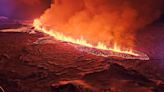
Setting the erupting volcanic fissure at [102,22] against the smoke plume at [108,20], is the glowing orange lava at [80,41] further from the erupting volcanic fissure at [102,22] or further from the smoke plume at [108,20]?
the smoke plume at [108,20]

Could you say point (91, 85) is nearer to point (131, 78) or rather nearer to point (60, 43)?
point (131, 78)

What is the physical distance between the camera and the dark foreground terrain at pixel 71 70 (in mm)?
6641

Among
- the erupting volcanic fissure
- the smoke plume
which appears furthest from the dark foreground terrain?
the smoke plume

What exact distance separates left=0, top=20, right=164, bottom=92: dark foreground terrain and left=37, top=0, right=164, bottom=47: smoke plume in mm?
1364

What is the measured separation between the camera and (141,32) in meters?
12.3

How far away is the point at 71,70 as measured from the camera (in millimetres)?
7676

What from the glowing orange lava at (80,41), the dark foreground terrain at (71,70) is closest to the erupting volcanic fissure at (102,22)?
the glowing orange lava at (80,41)

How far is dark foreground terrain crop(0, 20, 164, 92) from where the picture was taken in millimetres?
6641

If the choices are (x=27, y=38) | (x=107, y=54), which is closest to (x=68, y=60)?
(x=107, y=54)

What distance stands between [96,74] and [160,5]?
25.1 feet

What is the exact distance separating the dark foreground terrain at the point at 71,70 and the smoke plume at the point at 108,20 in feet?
4.48

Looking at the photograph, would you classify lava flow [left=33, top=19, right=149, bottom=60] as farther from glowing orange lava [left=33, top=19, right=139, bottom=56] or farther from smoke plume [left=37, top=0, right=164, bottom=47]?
smoke plume [left=37, top=0, right=164, bottom=47]

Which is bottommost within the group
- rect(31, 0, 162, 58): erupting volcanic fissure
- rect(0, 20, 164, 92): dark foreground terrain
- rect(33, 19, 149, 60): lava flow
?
rect(0, 20, 164, 92): dark foreground terrain

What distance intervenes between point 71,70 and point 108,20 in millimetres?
4749
